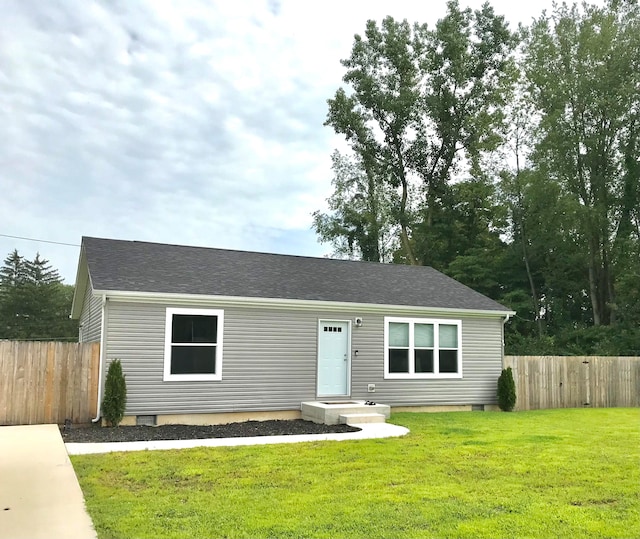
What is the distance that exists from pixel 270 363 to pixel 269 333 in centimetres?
65

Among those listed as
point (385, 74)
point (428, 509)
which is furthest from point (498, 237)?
point (428, 509)

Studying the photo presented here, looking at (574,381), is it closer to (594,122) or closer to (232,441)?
(232,441)

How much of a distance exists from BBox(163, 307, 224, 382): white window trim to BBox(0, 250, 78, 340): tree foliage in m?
32.9

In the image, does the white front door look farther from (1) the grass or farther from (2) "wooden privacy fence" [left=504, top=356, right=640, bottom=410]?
(2) "wooden privacy fence" [left=504, top=356, right=640, bottom=410]

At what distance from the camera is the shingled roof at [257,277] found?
12469 mm

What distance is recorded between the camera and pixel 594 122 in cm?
2539

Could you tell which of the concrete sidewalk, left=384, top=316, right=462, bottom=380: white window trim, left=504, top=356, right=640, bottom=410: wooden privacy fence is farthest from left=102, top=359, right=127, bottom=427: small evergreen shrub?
left=504, top=356, right=640, bottom=410: wooden privacy fence

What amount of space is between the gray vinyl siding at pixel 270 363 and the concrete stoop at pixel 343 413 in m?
0.62

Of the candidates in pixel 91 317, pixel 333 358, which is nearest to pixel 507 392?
pixel 333 358

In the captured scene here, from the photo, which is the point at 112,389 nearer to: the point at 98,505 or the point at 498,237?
the point at 98,505

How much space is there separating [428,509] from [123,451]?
4.97 metres

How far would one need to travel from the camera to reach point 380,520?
5.05 meters

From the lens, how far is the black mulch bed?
9.98 metres

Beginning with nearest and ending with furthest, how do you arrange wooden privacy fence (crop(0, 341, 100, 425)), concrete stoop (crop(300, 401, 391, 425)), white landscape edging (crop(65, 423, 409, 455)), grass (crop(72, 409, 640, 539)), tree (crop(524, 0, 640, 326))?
grass (crop(72, 409, 640, 539)), white landscape edging (crop(65, 423, 409, 455)), wooden privacy fence (crop(0, 341, 100, 425)), concrete stoop (crop(300, 401, 391, 425)), tree (crop(524, 0, 640, 326))
